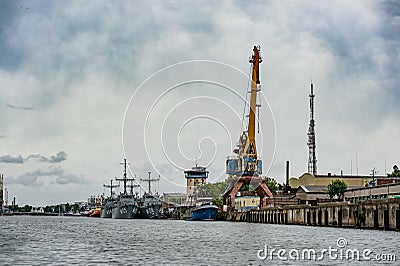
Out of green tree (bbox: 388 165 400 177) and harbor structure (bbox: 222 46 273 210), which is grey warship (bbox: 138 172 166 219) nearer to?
harbor structure (bbox: 222 46 273 210)

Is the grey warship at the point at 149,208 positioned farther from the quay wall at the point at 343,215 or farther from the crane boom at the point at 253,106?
the quay wall at the point at 343,215

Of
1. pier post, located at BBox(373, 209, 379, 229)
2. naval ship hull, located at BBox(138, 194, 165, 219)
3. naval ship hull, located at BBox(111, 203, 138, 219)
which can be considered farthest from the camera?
naval ship hull, located at BBox(138, 194, 165, 219)

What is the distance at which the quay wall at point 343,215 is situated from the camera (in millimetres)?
61719

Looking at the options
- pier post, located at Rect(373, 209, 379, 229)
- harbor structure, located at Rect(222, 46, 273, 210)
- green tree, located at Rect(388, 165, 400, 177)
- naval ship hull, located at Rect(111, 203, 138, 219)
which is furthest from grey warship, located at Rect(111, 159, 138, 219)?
pier post, located at Rect(373, 209, 379, 229)

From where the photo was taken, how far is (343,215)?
75562 millimetres

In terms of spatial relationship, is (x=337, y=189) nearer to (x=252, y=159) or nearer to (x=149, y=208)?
(x=252, y=159)

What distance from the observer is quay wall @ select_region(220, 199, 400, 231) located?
61719 mm

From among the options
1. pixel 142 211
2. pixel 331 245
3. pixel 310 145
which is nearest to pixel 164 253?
pixel 331 245

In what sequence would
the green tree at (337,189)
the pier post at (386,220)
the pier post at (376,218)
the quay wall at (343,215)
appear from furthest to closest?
the green tree at (337,189), the pier post at (376,218), the pier post at (386,220), the quay wall at (343,215)

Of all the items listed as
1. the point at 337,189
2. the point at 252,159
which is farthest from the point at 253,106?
the point at 337,189

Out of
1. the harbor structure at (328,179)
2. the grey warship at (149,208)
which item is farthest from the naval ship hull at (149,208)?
the harbor structure at (328,179)

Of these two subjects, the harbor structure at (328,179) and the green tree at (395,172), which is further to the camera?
the harbor structure at (328,179)

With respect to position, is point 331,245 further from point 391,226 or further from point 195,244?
point 391,226

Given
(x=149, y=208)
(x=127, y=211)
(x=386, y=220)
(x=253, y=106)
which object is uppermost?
(x=253, y=106)
